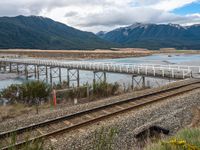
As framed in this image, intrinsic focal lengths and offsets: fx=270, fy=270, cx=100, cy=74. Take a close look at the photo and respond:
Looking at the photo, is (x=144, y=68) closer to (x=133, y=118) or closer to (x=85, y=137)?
(x=133, y=118)

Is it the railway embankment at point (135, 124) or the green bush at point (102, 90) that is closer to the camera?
the railway embankment at point (135, 124)

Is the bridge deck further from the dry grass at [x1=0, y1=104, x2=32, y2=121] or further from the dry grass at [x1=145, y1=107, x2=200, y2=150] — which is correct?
the dry grass at [x1=145, y1=107, x2=200, y2=150]

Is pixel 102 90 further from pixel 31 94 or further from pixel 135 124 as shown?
pixel 135 124

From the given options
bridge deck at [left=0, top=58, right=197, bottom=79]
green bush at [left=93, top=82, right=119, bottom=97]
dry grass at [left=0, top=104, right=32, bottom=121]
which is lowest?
dry grass at [left=0, top=104, right=32, bottom=121]

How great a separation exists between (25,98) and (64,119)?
9812 mm

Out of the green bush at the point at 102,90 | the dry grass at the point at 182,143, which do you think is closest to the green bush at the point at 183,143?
the dry grass at the point at 182,143

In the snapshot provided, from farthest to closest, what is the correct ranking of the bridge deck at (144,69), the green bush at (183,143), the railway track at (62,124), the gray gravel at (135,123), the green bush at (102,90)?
the bridge deck at (144,69) → the green bush at (102,90) → the railway track at (62,124) → the gray gravel at (135,123) → the green bush at (183,143)

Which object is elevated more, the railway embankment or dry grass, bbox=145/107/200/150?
dry grass, bbox=145/107/200/150

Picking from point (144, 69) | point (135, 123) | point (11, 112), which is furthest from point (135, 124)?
point (144, 69)

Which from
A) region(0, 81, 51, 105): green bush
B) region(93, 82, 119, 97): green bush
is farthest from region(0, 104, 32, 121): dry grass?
region(93, 82, 119, 97): green bush

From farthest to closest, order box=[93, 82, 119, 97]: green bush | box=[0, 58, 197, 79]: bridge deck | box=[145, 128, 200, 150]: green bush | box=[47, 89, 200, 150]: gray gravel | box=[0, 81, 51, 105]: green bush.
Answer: box=[0, 58, 197, 79]: bridge deck → box=[93, 82, 119, 97]: green bush → box=[0, 81, 51, 105]: green bush → box=[47, 89, 200, 150]: gray gravel → box=[145, 128, 200, 150]: green bush

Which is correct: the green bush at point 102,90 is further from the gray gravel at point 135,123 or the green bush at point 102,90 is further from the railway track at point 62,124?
the gray gravel at point 135,123

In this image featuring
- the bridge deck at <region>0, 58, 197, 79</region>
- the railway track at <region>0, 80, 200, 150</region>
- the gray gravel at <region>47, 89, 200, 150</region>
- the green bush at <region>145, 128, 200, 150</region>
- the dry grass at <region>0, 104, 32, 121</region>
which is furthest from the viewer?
the bridge deck at <region>0, 58, 197, 79</region>

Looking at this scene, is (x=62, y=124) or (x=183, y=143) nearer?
(x=183, y=143)
